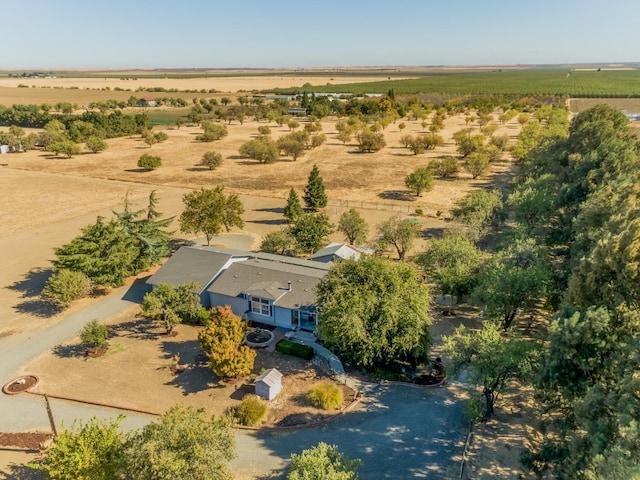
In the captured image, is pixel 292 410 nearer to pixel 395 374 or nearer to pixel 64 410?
pixel 395 374

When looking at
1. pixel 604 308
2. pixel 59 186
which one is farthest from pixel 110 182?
pixel 604 308

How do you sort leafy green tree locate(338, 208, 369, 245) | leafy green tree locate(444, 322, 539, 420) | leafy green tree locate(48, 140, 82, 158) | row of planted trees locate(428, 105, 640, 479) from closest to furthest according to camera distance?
row of planted trees locate(428, 105, 640, 479), leafy green tree locate(444, 322, 539, 420), leafy green tree locate(338, 208, 369, 245), leafy green tree locate(48, 140, 82, 158)

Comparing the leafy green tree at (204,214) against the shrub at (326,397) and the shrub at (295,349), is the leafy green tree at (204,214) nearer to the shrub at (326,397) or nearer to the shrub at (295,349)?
the shrub at (295,349)

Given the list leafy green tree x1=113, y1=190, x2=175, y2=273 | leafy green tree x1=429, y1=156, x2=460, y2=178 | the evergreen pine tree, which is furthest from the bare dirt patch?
leafy green tree x1=429, y1=156, x2=460, y2=178

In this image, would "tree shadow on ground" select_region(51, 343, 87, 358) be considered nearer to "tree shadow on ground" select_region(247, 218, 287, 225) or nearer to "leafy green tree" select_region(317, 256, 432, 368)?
"leafy green tree" select_region(317, 256, 432, 368)

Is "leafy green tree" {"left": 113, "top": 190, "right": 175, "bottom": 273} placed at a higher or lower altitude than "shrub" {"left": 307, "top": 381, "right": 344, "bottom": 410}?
higher

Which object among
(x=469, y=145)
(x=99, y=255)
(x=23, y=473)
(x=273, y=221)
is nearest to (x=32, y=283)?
(x=99, y=255)
